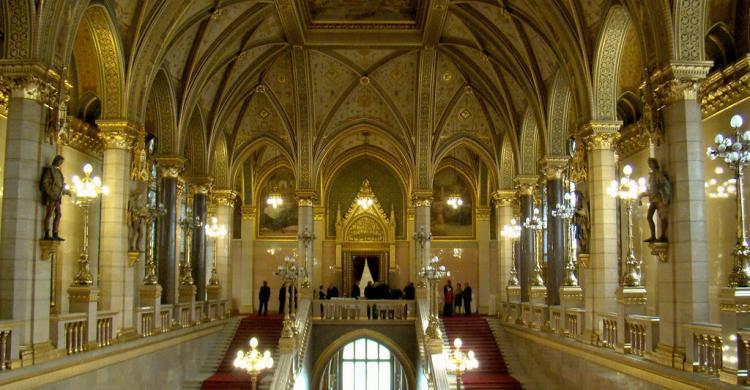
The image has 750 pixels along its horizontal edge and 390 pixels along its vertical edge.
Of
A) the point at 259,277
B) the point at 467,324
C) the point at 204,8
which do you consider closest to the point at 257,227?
the point at 259,277

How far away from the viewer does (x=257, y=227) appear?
36.1m

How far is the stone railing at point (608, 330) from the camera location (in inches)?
592

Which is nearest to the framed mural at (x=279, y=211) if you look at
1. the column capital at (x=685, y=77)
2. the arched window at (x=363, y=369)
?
the arched window at (x=363, y=369)

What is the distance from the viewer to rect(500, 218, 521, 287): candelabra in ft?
86.5

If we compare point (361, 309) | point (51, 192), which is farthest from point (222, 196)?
point (51, 192)

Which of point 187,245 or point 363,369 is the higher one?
point 187,245

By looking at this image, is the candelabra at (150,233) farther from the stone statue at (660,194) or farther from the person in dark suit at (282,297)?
the stone statue at (660,194)

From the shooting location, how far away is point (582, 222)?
1698cm

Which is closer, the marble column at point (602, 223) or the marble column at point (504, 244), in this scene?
the marble column at point (602, 223)

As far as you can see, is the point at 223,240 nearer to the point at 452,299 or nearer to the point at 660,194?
the point at 452,299

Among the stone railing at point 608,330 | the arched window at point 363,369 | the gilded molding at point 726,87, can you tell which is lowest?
the arched window at point 363,369

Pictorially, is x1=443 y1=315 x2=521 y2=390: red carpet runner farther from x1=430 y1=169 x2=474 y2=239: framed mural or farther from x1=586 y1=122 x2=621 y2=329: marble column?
x1=430 y1=169 x2=474 y2=239: framed mural

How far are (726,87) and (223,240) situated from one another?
19352 mm

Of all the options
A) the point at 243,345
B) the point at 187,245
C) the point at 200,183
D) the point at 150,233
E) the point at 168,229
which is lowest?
the point at 243,345
